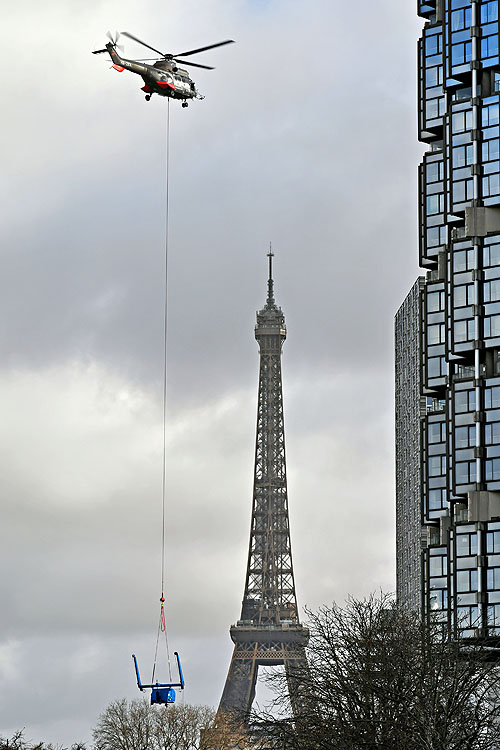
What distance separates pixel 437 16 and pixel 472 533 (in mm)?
35836

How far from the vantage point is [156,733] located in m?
142

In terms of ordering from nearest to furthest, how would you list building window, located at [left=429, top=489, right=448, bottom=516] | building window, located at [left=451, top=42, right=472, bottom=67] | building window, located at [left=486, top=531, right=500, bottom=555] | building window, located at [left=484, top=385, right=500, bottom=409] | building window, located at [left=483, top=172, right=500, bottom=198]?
building window, located at [left=486, top=531, right=500, bottom=555] < building window, located at [left=484, top=385, right=500, bottom=409] < building window, located at [left=483, top=172, right=500, bottom=198] < building window, located at [left=429, top=489, right=448, bottom=516] < building window, located at [left=451, top=42, right=472, bottom=67]

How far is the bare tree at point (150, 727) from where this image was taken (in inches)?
5354

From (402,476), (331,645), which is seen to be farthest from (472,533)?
(402,476)

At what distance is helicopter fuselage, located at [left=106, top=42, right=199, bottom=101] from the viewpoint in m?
79.6

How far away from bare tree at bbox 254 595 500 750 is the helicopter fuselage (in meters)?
27.1

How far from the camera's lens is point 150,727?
14475 cm

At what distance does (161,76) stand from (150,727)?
77578mm

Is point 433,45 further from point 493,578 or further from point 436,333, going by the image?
point 493,578

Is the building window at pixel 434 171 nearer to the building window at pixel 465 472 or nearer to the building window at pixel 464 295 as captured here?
the building window at pixel 464 295

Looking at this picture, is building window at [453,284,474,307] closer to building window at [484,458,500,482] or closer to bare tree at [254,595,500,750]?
building window at [484,458,500,482]

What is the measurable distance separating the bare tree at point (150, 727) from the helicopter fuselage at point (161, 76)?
2308 inches

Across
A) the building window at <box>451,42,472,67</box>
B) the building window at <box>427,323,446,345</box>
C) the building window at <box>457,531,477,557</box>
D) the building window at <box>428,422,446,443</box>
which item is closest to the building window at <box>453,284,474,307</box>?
the building window at <box>427,323,446,345</box>

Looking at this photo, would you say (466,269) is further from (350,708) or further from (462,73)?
(350,708)
